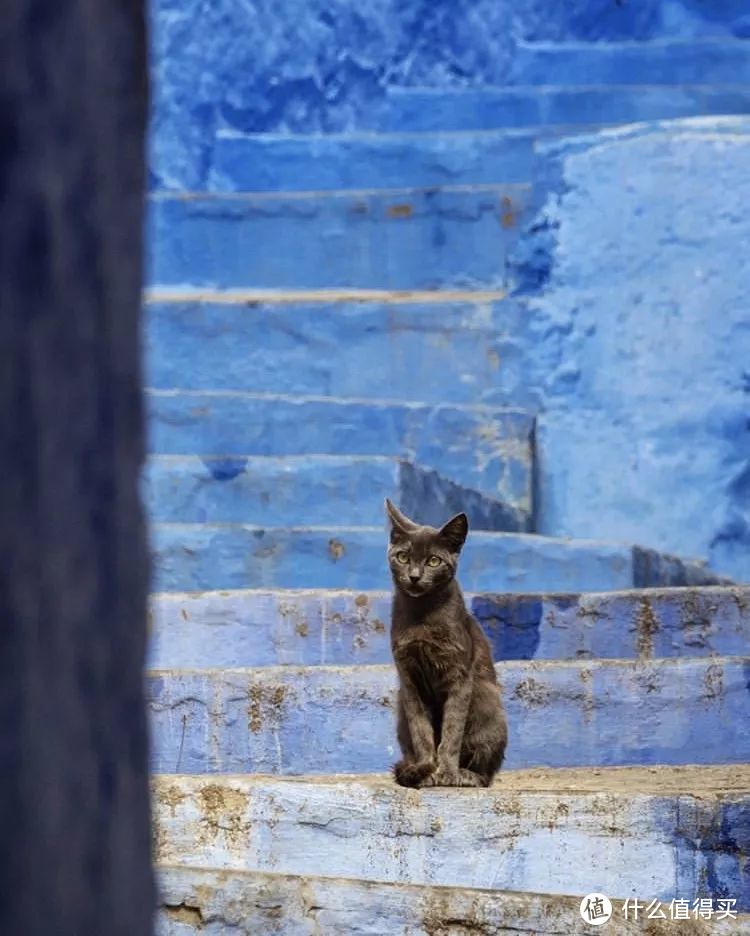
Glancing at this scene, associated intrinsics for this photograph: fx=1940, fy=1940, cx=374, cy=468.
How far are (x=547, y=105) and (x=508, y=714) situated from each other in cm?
719

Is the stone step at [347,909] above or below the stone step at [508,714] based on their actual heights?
below

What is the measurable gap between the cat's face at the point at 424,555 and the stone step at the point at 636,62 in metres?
7.91

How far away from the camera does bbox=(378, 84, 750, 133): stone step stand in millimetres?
12875

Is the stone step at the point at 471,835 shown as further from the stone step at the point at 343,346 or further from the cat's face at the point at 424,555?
the stone step at the point at 343,346

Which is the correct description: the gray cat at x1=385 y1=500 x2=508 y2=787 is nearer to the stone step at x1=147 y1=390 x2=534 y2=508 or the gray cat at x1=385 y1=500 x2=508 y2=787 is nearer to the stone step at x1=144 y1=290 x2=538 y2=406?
the stone step at x1=147 y1=390 x2=534 y2=508

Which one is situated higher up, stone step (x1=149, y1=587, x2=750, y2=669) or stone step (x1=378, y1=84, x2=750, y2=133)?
stone step (x1=378, y1=84, x2=750, y2=133)

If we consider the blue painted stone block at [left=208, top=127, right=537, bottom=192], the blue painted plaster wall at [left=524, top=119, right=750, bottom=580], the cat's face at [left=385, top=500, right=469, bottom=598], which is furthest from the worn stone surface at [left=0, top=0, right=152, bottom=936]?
the blue painted stone block at [left=208, top=127, right=537, bottom=192]

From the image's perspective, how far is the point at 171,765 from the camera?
685 centimetres

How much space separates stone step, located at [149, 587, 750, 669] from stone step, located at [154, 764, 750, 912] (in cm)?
241

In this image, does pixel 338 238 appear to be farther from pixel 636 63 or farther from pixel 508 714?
pixel 508 714

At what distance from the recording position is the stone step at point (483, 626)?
26.3ft

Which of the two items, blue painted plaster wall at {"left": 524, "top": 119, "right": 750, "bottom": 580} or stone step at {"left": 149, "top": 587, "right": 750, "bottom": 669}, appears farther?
blue painted plaster wall at {"left": 524, "top": 119, "right": 750, "bottom": 580}

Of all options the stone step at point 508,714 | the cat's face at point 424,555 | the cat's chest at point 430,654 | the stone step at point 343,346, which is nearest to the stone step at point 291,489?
the stone step at point 343,346

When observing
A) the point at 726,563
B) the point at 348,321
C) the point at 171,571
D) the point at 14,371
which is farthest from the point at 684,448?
the point at 14,371
